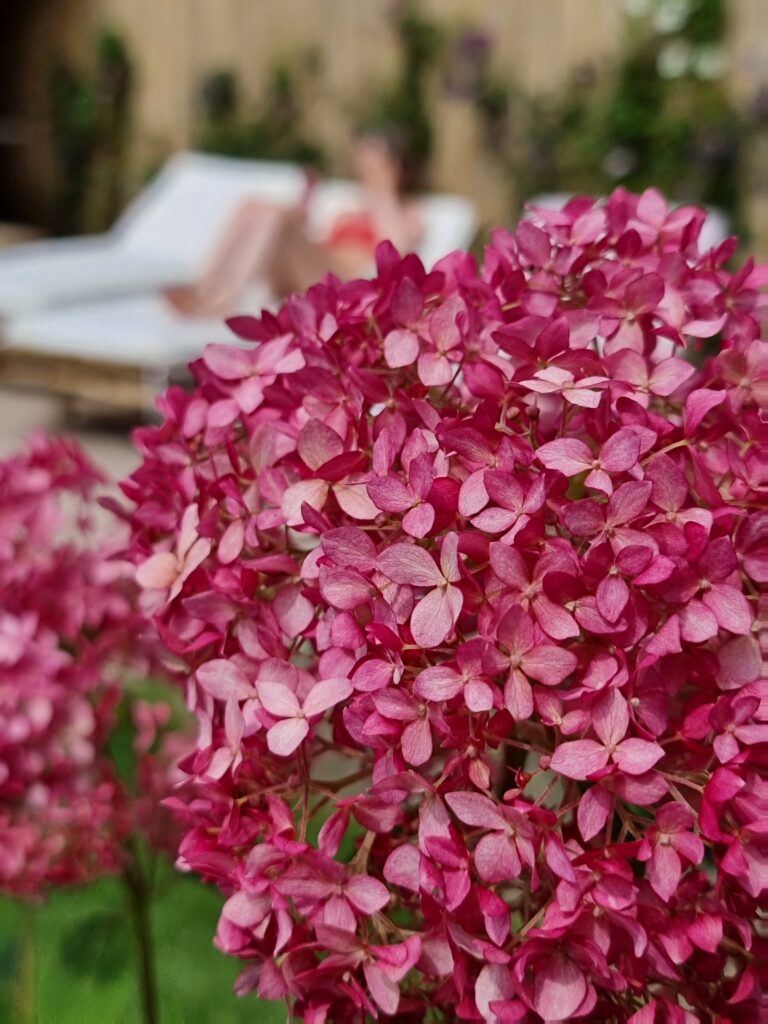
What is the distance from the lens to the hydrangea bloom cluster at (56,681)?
2.94 feet

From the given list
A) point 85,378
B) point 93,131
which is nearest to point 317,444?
point 85,378

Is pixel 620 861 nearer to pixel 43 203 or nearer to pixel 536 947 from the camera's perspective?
pixel 536 947

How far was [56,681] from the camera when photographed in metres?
0.91

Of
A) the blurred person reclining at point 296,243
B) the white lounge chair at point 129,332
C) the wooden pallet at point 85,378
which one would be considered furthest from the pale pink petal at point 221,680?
the blurred person reclining at point 296,243

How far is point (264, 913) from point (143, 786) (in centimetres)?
49

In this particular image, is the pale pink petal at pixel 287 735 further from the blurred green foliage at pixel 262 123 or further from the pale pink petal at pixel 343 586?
the blurred green foliage at pixel 262 123

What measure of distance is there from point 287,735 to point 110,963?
0.40m

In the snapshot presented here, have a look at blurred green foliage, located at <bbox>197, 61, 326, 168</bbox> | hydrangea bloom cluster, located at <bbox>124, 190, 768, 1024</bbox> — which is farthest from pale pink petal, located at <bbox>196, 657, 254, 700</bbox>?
blurred green foliage, located at <bbox>197, 61, 326, 168</bbox>

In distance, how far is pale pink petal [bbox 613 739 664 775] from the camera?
54 centimetres

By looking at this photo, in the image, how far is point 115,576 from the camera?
976mm

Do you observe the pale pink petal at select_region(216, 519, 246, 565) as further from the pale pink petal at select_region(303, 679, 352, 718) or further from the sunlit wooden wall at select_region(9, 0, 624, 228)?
the sunlit wooden wall at select_region(9, 0, 624, 228)

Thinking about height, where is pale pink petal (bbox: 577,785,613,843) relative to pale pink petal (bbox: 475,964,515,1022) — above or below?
above

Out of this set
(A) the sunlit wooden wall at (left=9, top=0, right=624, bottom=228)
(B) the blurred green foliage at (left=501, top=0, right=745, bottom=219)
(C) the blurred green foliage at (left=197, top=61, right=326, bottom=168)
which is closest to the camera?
(B) the blurred green foliage at (left=501, top=0, right=745, bottom=219)

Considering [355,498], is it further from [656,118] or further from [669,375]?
[656,118]
